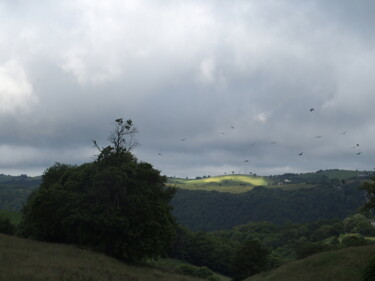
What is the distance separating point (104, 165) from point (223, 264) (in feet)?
344

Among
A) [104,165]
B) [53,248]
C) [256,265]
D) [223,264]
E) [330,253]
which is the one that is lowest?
[223,264]

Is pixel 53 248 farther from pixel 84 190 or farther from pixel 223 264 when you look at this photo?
pixel 223 264

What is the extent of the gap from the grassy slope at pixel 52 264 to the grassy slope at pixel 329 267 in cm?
2083

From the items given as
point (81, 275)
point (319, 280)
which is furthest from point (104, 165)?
point (319, 280)

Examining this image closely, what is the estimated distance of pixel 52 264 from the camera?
99.0 feet

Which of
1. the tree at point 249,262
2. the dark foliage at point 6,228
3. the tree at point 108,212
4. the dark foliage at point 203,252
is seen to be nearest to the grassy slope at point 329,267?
the tree at point 108,212

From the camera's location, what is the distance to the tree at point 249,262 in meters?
79.0

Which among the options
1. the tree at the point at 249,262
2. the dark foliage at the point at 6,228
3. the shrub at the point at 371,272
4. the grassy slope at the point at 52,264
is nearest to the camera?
the grassy slope at the point at 52,264

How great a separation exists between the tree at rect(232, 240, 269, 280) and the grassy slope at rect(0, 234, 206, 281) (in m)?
48.3

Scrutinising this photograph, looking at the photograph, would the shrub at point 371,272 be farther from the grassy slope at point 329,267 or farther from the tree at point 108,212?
the tree at point 108,212

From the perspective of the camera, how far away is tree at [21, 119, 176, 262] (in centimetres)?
4372

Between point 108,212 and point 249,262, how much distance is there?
4628cm

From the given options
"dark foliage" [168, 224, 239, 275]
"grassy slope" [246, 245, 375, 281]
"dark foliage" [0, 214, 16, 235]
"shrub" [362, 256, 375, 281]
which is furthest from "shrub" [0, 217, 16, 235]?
"dark foliage" [168, 224, 239, 275]

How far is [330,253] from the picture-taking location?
4981 centimetres
